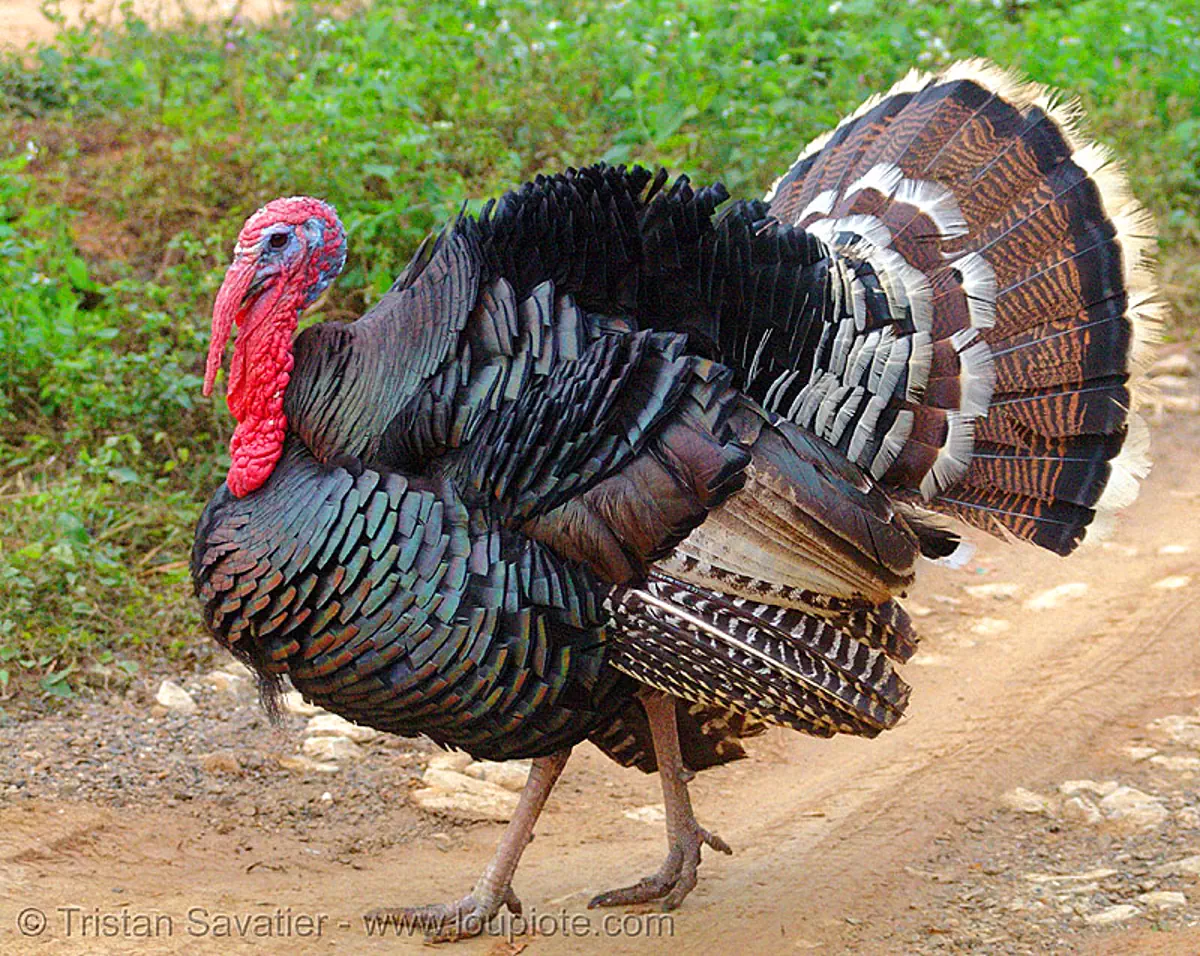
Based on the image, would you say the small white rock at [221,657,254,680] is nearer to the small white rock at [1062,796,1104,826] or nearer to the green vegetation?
the green vegetation

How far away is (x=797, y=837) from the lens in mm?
5352

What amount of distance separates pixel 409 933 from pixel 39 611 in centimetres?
229

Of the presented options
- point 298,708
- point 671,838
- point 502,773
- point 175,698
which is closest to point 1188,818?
point 671,838

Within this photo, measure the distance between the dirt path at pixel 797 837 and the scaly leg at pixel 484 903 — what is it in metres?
0.08

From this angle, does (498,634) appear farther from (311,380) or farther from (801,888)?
(801,888)

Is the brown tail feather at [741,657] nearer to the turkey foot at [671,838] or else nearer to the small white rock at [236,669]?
the turkey foot at [671,838]

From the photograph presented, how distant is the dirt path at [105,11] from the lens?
33.0 feet

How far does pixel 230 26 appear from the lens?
10.2 meters

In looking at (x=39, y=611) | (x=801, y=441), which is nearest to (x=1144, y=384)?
(x=801, y=441)

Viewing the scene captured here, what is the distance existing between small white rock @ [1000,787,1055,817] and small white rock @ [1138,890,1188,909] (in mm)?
776

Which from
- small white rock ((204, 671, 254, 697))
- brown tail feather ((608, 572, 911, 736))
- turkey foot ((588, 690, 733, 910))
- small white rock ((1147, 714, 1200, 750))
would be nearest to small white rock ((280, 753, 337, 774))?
small white rock ((204, 671, 254, 697))

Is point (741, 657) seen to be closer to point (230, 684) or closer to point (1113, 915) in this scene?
point (1113, 915)

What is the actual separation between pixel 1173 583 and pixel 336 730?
3800mm

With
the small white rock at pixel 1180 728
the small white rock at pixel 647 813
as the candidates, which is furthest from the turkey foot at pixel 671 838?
the small white rock at pixel 1180 728
